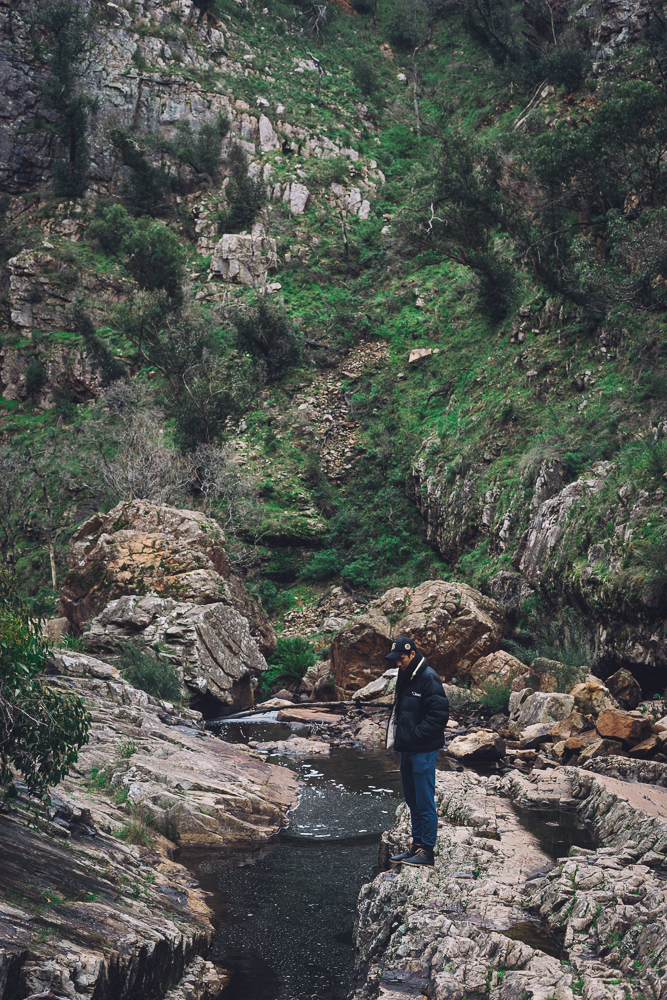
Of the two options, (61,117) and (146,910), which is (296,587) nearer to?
(146,910)

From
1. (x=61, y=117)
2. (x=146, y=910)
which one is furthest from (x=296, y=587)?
(x=61, y=117)

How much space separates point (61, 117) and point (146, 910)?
42288 millimetres

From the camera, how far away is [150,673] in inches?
479

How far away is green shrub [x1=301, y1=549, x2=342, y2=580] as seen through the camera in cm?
2256

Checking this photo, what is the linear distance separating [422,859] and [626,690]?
272 inches

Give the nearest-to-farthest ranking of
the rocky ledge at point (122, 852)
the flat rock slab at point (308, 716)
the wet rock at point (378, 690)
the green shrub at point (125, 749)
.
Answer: the rocky ledge at point (122, 852), the green shrub at point (125, 749), the flat rock slab at point (308, 716), the wet rock at point (378, 690)

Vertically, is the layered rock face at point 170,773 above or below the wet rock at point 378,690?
above

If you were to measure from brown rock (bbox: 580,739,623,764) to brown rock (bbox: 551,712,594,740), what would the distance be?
0.87 meters

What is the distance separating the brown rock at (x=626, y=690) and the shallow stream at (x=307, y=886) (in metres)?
3.34

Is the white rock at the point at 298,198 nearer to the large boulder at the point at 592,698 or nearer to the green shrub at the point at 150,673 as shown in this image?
the green shrub at the point at 150,673

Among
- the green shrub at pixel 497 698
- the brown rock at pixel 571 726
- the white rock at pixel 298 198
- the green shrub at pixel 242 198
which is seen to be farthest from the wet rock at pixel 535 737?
the white rock at pixel 298 198

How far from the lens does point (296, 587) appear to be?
22750 mm

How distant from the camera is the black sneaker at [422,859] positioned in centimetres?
528

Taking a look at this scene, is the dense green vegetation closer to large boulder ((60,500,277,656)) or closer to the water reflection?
large boulder ((60,500,277,656))
